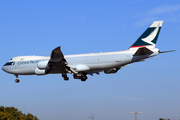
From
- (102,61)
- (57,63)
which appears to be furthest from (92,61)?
(57,63)

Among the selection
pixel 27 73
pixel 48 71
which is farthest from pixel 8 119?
pixel 48 71

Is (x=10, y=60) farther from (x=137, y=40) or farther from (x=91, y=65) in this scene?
(x=137, y=40)

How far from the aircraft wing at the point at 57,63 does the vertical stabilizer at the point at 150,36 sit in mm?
9353

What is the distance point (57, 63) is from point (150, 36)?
12.6 m

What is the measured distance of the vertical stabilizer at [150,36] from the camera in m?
41.3

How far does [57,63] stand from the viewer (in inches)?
1618

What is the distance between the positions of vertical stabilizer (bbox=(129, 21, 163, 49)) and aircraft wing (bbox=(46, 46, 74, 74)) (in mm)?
9353

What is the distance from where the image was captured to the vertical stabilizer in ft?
136

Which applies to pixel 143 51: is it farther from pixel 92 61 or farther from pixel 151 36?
pixel 92 61

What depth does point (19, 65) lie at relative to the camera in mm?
46312

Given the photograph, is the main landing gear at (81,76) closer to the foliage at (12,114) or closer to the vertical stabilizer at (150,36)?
the vertical stabilizer at (150,36)

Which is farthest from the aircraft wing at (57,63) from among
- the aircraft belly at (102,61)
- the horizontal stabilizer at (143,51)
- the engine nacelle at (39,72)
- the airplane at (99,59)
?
the horizontal stabilizer at (143,51)

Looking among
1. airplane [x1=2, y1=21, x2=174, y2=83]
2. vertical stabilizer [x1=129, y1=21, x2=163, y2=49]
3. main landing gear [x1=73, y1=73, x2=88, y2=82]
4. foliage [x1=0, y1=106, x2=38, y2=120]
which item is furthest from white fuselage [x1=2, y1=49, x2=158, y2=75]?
foliage [x1=0, y1=106, x2=38, y2=120]

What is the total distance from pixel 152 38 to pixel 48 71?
14337mm
